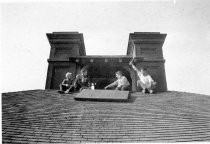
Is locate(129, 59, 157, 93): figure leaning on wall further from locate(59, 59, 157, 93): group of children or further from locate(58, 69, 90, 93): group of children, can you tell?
locate(58, 69, 90, 93): group of children

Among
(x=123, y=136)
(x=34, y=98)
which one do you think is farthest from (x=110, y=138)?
(x=34, y=98)

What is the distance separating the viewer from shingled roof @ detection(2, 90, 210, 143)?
21.2 feet

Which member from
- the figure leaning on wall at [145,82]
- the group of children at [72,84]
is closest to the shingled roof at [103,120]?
the group of children at [72,84]

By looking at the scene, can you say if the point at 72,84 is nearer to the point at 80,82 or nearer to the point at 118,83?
the point at 80,82

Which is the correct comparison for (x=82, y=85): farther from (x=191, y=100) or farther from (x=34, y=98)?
(x=191, y=100)

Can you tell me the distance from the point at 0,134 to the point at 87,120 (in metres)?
2.39

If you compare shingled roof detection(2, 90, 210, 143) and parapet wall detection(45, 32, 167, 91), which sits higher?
parapet wall detection(45, 32, 167, 91)

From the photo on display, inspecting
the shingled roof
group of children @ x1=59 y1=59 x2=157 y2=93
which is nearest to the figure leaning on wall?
group of children @ x1=59 y1=59 x2=157 y2=93

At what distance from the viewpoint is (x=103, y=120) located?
7559 mm

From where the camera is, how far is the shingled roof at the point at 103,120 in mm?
6460

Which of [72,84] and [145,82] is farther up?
[145,82]

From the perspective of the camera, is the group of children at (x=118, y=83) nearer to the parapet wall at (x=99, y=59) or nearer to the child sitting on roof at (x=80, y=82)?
the child sitting on roof at (x=80, y=82)

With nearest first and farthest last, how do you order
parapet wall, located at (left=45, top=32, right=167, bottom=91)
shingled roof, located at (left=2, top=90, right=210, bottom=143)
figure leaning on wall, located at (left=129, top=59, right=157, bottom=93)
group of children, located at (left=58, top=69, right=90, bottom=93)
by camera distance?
shingled roof, located at (left=2, top=90, right=210, bottom=143)
group of children, located at (left=58, top=69, right=90, bottom=93)
figure leaning on wall, located at (left=129, top=59, right=157, bottom=93)
parapet wall, located at (left=45, top=32, right=167, bottom=91)

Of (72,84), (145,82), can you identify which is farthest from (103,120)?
(145,82)
